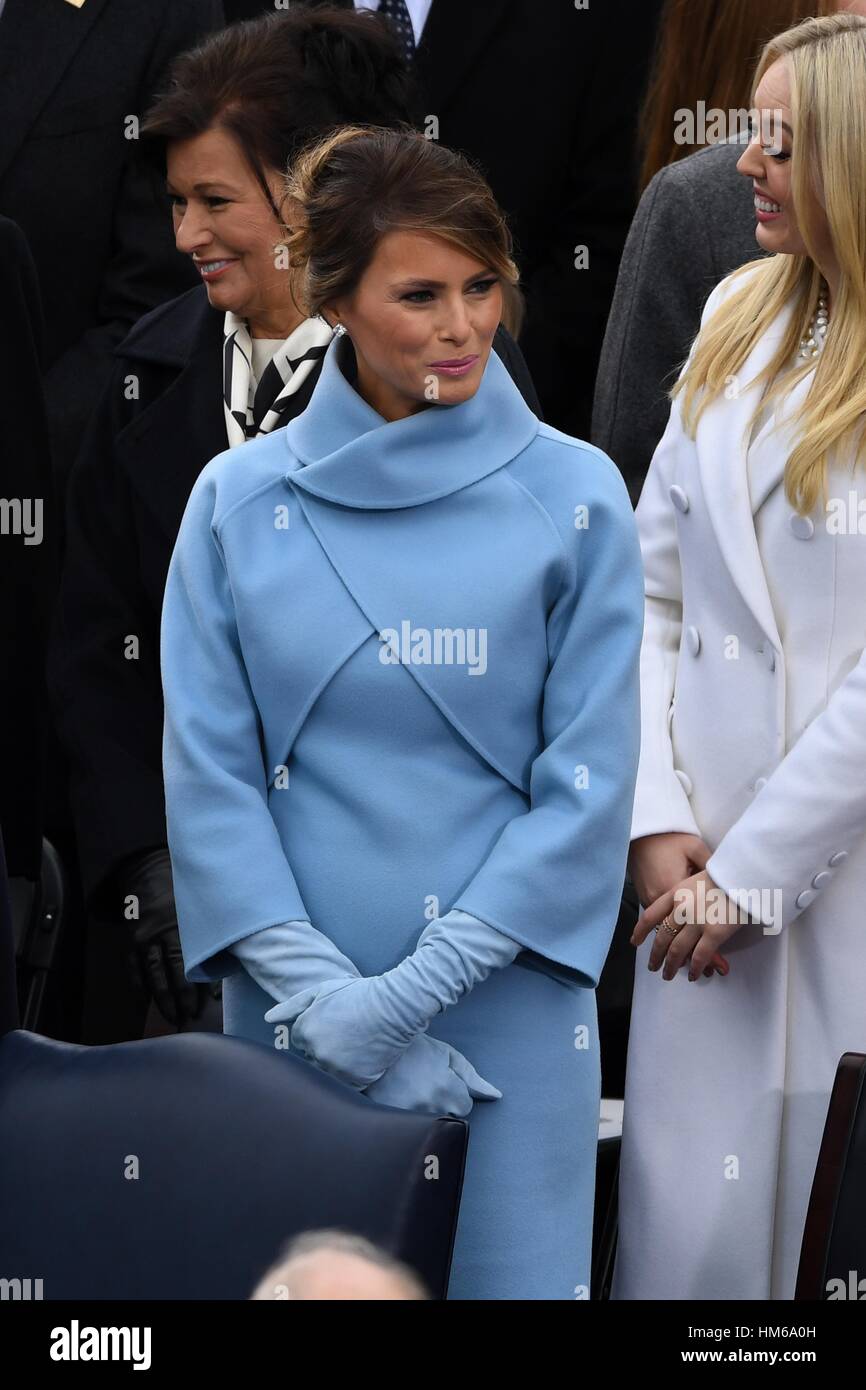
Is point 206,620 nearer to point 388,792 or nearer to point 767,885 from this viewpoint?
point 388,792

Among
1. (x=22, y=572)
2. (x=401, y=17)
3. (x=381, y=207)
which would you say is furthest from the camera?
(x=401, y=17)

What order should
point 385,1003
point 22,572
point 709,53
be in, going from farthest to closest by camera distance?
1. point 709,53
2. point 22,572
3. point 385,1003

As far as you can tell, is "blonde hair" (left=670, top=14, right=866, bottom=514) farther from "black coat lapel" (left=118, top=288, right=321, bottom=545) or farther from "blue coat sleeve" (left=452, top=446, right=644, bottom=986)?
"black coat lapel" (left=118, top=288, right=321, bottom=545)

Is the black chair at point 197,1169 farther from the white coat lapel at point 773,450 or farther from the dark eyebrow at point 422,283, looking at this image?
the white coat lapel at point 773,450

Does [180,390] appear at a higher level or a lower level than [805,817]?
higher

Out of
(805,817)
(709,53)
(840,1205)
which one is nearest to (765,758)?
(805,817)

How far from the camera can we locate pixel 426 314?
2207mm

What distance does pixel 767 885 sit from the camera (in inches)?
98.2

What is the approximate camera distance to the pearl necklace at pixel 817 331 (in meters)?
2.59

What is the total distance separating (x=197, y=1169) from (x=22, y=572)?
4.39ft

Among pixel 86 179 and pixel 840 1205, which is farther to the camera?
pixel 86 179

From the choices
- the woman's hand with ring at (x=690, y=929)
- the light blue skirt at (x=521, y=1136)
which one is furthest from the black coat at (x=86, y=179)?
the light blue skirt at (x=521, y=1136)

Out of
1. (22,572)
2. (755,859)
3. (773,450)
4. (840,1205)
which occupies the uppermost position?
(773,450)

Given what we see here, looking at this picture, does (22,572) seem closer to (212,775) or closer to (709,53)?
(212,775)
